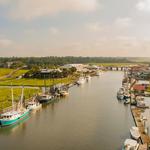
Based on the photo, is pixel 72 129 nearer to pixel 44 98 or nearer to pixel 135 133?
pixel 135 133

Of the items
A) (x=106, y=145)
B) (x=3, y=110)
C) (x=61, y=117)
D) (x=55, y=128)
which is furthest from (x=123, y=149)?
(x=3, y=110)

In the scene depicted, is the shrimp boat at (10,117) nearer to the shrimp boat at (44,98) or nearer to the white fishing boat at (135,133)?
the shrimp boat at (44,98)

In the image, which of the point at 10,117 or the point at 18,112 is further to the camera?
the point at 18,112

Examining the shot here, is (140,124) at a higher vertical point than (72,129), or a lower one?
higher

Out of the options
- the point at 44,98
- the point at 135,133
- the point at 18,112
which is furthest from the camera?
the point at 44,98

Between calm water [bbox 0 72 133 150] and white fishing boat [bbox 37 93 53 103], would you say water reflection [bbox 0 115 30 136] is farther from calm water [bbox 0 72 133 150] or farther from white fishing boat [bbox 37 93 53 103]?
white fishing boat [bbox 37 93 53 103]

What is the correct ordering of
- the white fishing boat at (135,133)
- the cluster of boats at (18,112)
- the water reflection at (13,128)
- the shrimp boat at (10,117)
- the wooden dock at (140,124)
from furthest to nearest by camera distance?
the cluster of boats at (18,112) → the shrimp boat at (10,117) → the water reflection at (13,128) → the white fishing boat at (135,133) → the wooden dock at (140,124)

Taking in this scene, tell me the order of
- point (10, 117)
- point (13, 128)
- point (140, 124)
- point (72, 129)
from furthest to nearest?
point (10, 117)
point (13, 128)
point (140, 124)
point (72, 129)

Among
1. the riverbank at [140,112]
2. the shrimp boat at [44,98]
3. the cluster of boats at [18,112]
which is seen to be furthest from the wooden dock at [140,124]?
the shrimp boat at [44,98]

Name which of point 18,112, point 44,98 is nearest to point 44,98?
point 44,98
